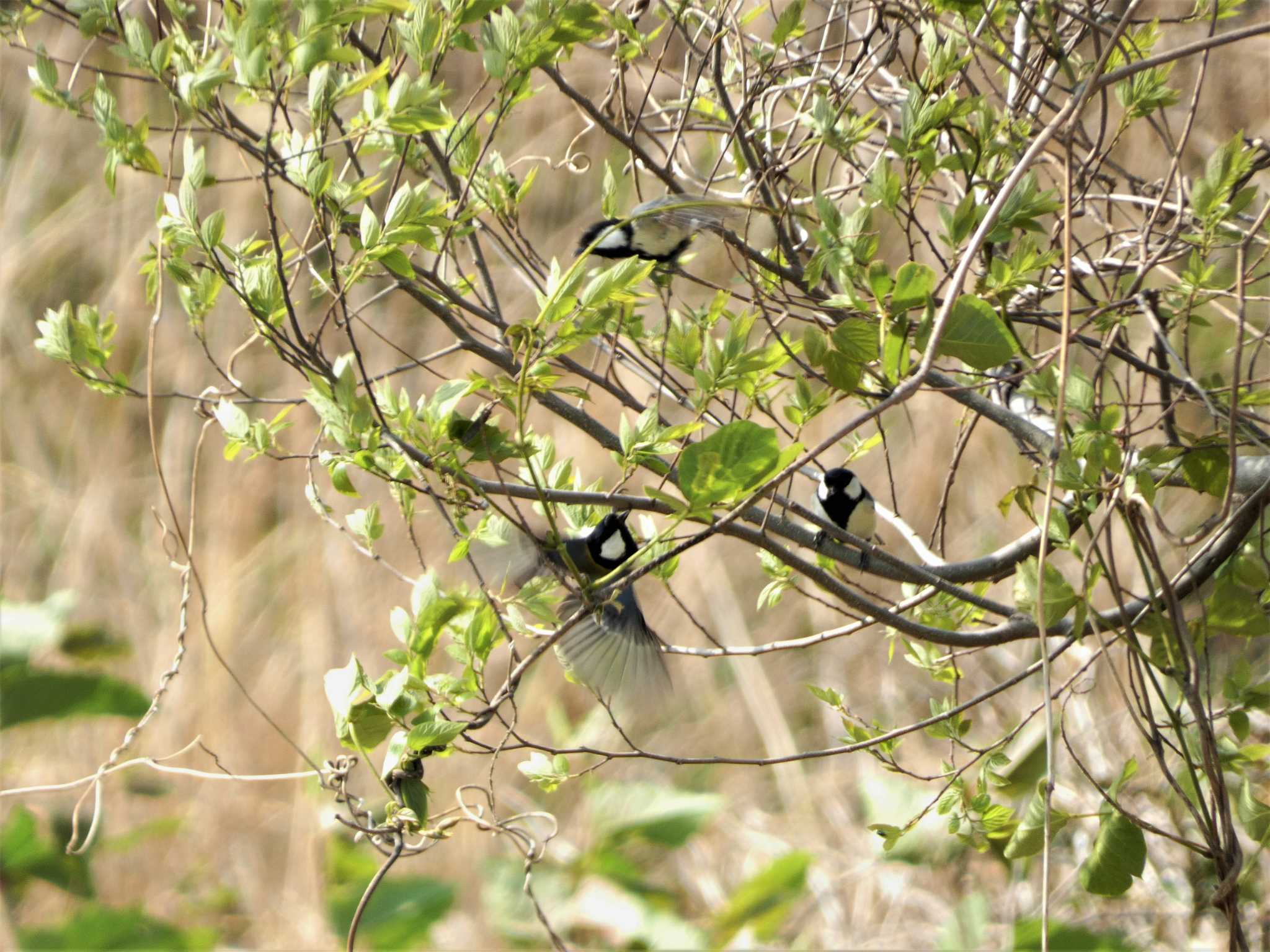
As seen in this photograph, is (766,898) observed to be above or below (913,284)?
below

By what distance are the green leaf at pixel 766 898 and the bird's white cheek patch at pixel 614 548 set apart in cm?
160

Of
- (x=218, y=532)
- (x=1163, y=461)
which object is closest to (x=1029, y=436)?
(x=1163, y=461)

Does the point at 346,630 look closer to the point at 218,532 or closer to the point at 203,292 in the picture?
the point at 218,532

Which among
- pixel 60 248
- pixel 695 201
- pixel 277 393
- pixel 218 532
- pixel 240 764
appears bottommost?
pixel 240 764

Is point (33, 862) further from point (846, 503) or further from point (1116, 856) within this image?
point (1116, 856)

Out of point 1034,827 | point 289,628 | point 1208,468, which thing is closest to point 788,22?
point 1208,468

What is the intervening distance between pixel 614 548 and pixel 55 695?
2.05 metres

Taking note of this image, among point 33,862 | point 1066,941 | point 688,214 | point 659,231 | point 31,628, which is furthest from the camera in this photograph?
point 33,862

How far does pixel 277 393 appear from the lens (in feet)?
16.0

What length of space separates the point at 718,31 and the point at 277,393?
12.8 feet

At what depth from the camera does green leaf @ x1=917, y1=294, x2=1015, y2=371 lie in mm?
1023

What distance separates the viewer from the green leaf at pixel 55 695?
2.94m

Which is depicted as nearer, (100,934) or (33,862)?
(100,934)

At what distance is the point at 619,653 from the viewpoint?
1.57 meters
